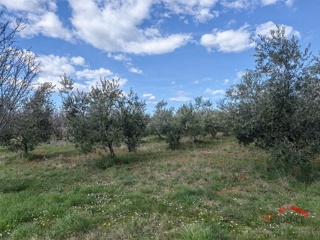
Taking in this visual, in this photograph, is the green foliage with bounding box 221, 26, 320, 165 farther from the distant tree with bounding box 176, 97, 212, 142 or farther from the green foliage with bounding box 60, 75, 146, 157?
the distant tree with bounding box 176, 97, 212, 142

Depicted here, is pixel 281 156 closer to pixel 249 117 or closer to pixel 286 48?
pixel 249 117

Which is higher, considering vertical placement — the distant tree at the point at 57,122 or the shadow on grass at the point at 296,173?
the distant tree at the point at 57,122

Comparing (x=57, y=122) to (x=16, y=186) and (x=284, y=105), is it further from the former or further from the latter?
(x=284, y=105)

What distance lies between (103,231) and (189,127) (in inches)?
698

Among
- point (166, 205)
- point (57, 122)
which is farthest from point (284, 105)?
point (57, 122)

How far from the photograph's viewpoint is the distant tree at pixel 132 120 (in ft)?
47.4

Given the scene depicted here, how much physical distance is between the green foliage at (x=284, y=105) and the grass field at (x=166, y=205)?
1.43 meters

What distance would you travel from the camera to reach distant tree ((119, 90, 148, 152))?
14453mm

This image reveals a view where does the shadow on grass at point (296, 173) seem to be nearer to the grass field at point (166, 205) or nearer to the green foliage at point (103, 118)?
the grass field at point (166, 205)

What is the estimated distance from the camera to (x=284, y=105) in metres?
8.84

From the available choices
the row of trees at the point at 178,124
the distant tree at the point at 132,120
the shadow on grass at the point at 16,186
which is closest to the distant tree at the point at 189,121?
the row of trees at the point at 178,124

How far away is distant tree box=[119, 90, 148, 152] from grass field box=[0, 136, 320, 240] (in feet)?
13.3

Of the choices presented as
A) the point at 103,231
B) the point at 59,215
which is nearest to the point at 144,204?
the point at 103,231

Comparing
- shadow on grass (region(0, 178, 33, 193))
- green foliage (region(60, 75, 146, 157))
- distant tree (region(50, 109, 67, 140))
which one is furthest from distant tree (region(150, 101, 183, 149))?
shadow on grass (region(0, 178, 33, 193))
